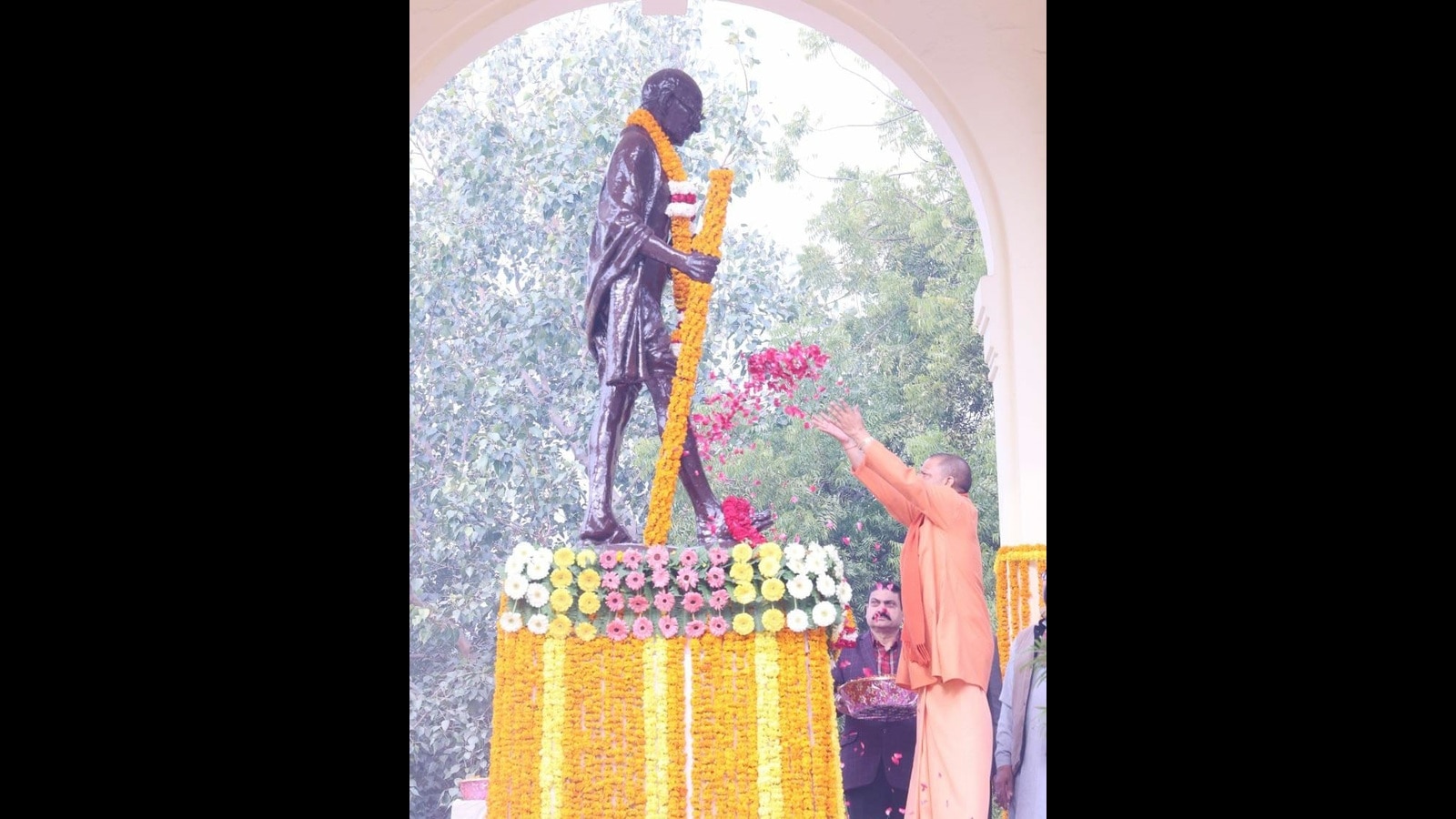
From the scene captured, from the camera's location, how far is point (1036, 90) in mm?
5641

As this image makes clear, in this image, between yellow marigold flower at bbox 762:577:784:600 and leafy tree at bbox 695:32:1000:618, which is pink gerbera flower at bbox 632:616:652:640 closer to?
yellow marigold flower at bbox 762:577:784:600

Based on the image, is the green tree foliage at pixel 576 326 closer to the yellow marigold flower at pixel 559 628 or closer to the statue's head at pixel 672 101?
the statue's head at pixel 672 101

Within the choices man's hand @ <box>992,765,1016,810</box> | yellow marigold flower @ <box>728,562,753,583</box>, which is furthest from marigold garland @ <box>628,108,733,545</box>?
man's hand @ <box>992,765,1016,810</box>

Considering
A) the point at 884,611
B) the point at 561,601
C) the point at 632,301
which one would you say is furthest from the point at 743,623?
the point at 884,611

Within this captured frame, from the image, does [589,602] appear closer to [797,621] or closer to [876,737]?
[797,621]

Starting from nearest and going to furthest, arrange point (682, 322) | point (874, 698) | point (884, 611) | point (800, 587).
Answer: point (800, 587)
point (682, 322)
point (874, 698)
point (884, 611)

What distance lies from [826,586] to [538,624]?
1.13m

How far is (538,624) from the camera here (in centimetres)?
499

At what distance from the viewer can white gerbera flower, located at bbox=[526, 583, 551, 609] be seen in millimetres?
5027

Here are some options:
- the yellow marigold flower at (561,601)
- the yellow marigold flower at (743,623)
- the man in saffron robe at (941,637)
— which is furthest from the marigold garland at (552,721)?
the man in saffron robe at (941,637)
